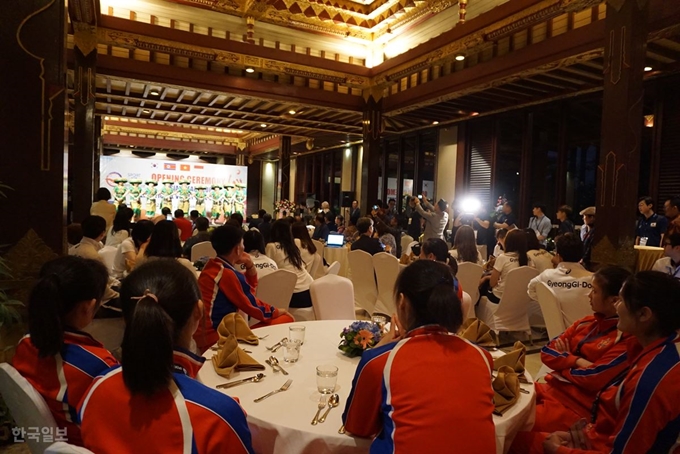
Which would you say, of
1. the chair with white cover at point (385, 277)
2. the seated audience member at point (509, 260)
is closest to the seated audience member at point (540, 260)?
the seated audience member at point (509, 260)

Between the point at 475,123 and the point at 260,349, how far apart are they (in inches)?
375

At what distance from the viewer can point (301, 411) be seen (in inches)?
61.2

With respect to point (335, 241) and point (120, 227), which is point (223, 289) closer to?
point (120, 227)

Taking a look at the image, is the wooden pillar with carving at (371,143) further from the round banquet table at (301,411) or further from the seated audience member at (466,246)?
the round banquet table at (301,411)

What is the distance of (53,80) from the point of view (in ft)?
9.37

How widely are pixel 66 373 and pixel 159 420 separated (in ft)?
1.74

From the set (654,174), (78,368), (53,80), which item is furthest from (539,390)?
(654,174)

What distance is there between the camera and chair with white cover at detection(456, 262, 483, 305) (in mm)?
4332

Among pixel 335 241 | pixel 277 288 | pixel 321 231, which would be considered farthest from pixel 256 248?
pixel 321 231

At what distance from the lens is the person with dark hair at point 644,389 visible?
1.36 meters

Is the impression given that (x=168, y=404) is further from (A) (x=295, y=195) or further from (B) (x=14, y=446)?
(A) (x=295, y=195)

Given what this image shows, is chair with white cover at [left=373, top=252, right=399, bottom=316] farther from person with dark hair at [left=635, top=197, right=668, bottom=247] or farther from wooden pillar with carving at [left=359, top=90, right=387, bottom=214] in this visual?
wooden pillar with carving at [left=359, top=90, right=387, bottom=214]

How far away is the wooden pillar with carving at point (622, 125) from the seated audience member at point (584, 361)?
286 cm

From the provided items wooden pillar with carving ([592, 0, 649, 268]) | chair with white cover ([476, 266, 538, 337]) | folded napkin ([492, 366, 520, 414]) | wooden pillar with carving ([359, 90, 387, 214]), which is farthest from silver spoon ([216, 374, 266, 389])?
wooden pillar with carving ([359, 90, 387, 214])
